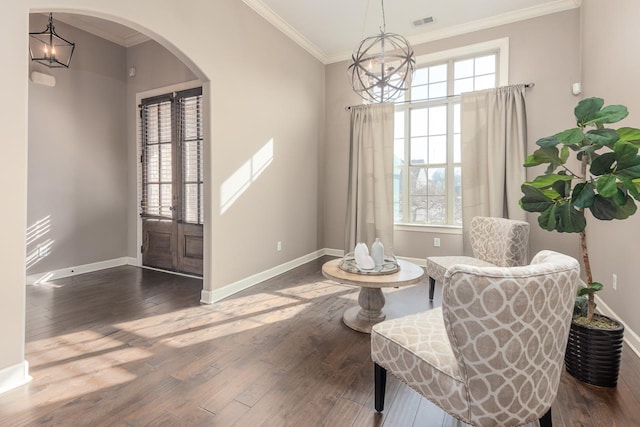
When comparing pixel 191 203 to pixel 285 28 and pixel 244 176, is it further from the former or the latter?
pixel 285 28

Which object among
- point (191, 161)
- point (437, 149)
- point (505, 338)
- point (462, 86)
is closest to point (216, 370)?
point (505, 338)

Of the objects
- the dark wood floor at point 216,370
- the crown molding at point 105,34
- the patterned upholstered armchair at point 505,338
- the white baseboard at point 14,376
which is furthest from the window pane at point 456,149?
the white baseboard at point 14,376

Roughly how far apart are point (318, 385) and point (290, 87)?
157 inches

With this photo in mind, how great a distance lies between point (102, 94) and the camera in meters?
4.64

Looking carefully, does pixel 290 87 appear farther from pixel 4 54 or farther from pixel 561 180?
pixel 561 180

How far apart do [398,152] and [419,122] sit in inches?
21.5

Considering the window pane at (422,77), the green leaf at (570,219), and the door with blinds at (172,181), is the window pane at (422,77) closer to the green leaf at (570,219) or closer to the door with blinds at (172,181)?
the door with blinds at (172,181)

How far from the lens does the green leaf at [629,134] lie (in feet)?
5.84

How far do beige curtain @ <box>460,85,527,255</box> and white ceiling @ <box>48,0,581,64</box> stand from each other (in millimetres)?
966

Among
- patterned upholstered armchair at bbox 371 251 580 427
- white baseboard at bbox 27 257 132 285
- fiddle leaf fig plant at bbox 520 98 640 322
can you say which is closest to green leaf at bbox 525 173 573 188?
fiddle leaf fig plant at bbox 520 98 640 322

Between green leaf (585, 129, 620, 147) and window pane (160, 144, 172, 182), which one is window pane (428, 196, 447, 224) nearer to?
green leaf (585, 129, 620, 147)

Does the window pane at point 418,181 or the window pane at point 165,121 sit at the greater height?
the window pane at point 165,121

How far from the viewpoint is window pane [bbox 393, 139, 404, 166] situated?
5.07 meters

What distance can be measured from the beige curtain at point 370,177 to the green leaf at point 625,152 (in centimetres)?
329
